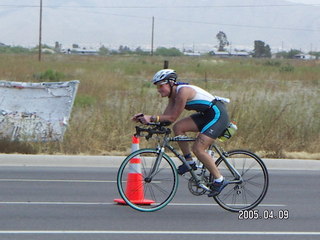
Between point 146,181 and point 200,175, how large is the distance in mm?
670

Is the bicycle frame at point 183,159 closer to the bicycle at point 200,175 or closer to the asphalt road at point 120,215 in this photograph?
the bicycle at point 200,175

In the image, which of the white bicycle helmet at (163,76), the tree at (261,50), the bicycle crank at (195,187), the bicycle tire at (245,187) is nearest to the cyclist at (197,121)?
the white bicycle helmet at (163,76)

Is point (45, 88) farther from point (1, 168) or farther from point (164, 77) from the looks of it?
point (164, 77)

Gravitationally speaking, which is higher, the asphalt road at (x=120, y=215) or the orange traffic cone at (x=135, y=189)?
the orange traffic cone at (x=135, y=189)

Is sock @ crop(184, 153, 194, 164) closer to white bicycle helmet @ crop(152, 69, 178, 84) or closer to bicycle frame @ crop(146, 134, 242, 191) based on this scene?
bicycle frame @ crop(146, 134, 242, 191)

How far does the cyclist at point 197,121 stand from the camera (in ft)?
30.2

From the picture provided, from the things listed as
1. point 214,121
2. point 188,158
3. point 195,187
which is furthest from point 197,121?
point 195,187

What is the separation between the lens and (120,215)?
933cm

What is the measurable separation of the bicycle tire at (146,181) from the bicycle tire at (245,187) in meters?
0.62

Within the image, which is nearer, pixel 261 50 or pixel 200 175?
pixel 200 175

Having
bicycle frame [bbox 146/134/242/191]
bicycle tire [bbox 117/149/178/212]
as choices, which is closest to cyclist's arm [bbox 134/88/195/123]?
bicycle frame [bbox 146/134/242/191]

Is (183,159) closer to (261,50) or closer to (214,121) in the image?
(214,121)

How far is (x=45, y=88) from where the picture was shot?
16.1m

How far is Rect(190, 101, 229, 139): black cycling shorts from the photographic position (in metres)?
9.35
